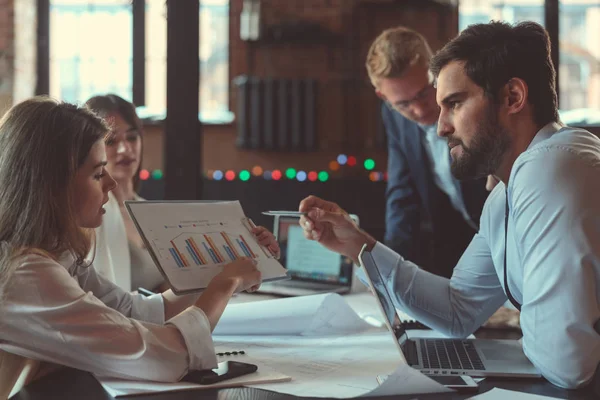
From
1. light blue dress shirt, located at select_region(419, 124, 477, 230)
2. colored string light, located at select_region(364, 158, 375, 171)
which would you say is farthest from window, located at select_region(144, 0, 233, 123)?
light blue dress shirt, located at select_region(419, 124, 477, 230)

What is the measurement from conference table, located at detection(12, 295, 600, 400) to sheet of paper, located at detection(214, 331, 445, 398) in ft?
0.20

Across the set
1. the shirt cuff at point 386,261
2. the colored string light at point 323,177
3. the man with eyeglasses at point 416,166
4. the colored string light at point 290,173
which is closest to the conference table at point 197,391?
the shirt cuff at point 386,261

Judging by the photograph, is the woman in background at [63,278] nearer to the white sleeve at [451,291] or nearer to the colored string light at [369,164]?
the white sleeve at [451,291]

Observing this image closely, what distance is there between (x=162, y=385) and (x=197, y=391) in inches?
2.2

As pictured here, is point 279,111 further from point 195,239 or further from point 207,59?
point 195,239

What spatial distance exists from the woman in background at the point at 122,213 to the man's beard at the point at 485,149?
1.04m

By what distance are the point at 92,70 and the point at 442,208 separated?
4309 mm

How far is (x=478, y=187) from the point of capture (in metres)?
→ 2.54

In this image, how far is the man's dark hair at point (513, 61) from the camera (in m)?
1.37

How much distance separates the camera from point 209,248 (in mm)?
1438

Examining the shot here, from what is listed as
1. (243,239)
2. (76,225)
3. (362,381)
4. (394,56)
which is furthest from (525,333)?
(394,56)

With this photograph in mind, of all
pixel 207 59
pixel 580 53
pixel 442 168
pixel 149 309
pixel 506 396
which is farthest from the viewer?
pixel 207 59

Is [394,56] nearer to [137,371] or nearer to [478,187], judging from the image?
[478,187]

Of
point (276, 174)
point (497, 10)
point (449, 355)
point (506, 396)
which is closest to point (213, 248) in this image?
point (449, 355)
